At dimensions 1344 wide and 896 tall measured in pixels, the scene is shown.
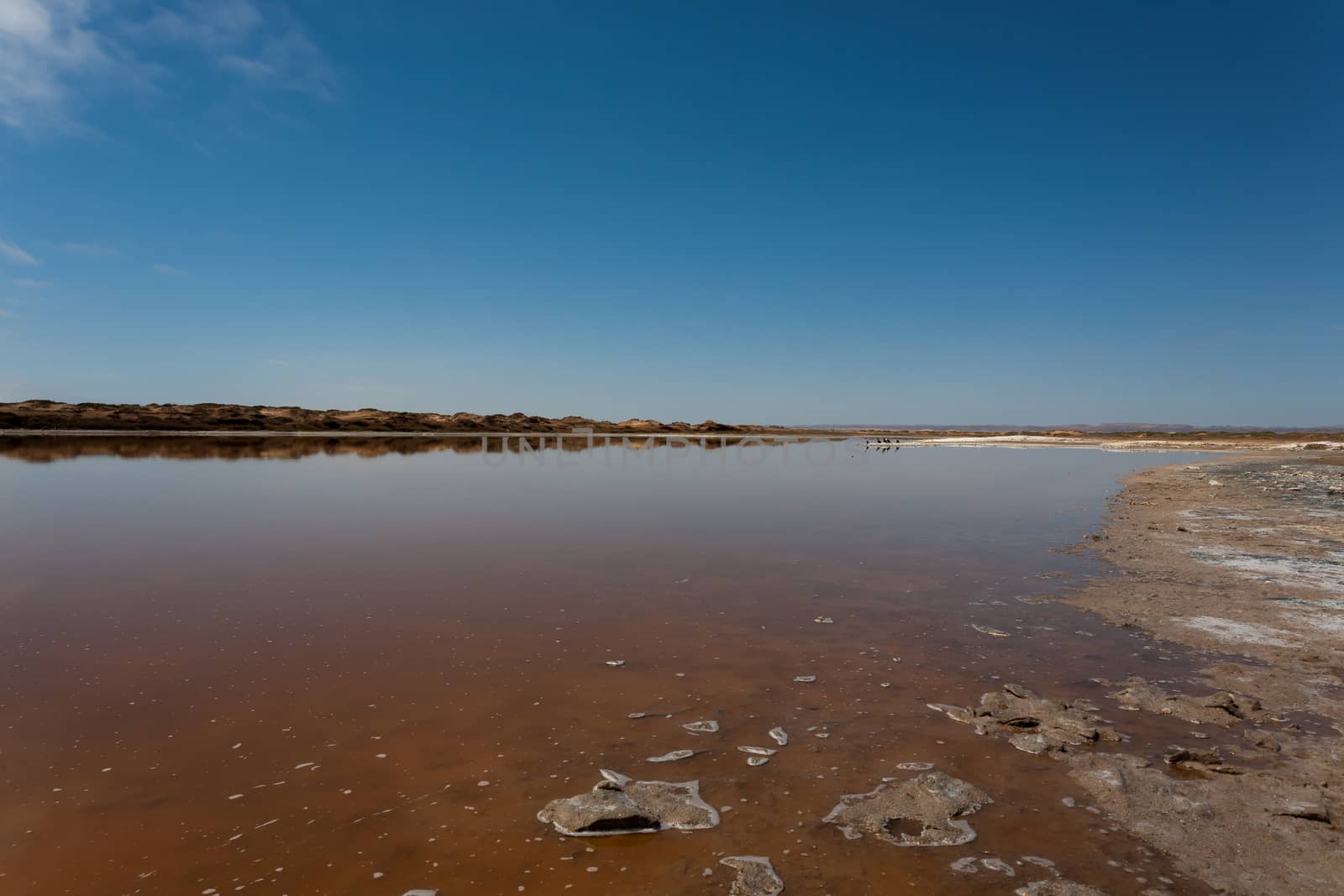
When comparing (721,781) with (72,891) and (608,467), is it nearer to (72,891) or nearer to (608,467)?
(72,891)

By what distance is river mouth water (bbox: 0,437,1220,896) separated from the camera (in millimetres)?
3916

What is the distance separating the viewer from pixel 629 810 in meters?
4.25

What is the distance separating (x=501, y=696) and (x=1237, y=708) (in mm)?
6582

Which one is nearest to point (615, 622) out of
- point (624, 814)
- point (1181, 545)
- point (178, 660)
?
point (624, 814)

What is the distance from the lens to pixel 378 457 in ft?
124

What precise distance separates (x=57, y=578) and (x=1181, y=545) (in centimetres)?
1933

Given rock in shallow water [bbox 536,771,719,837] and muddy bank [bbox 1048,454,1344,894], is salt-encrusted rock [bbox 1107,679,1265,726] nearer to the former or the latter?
muddy bank [bbox 1048,454,1344,894]

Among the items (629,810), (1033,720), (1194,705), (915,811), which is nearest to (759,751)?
(915,811)

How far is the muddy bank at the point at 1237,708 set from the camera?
4.11 meters

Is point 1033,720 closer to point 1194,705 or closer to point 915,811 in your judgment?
point 1194,705

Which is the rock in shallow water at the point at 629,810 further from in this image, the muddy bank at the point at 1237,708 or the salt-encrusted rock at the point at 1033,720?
the muddy bank at the point at 1237,708

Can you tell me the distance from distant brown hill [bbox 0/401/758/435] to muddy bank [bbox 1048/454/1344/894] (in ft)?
274

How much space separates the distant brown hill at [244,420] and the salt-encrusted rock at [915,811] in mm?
83593

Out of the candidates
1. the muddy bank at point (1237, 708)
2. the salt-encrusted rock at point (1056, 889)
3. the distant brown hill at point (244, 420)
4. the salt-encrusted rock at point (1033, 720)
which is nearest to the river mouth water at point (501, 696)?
the salt-encrusted rock at point (1056, 889)
